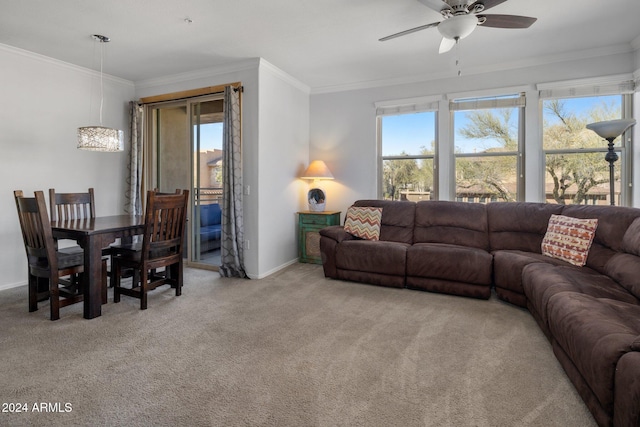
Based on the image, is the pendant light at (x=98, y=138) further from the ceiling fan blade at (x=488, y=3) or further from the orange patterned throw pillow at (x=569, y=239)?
the orange patterned throw pillow at (x=569, y=239)

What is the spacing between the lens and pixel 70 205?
142 inches

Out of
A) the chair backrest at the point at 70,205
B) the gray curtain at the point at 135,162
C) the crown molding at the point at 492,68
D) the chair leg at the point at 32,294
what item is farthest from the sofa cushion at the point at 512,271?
the gray curtain at the point at 135,162

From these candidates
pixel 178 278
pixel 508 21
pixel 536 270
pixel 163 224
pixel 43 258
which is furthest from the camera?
pixel 178 278

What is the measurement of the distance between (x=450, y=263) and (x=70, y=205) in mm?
4067

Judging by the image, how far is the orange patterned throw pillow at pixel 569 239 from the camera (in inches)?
117

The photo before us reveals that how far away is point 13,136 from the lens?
12.0 ft

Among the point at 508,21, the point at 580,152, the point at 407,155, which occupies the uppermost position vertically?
the point at 508,21

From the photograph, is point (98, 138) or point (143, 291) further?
point (98, 138)

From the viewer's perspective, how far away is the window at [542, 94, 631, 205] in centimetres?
379

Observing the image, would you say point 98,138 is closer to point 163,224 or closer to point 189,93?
point 163,224

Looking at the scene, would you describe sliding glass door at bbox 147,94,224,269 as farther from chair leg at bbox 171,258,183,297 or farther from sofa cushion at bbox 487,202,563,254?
sofa cushion at bbox 487,202,563,254

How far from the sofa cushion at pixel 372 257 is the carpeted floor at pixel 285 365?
0.48 m

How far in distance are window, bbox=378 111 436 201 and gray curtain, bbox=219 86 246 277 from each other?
209 cm

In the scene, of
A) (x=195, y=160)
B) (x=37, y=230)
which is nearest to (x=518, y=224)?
(x=195, y=160)
